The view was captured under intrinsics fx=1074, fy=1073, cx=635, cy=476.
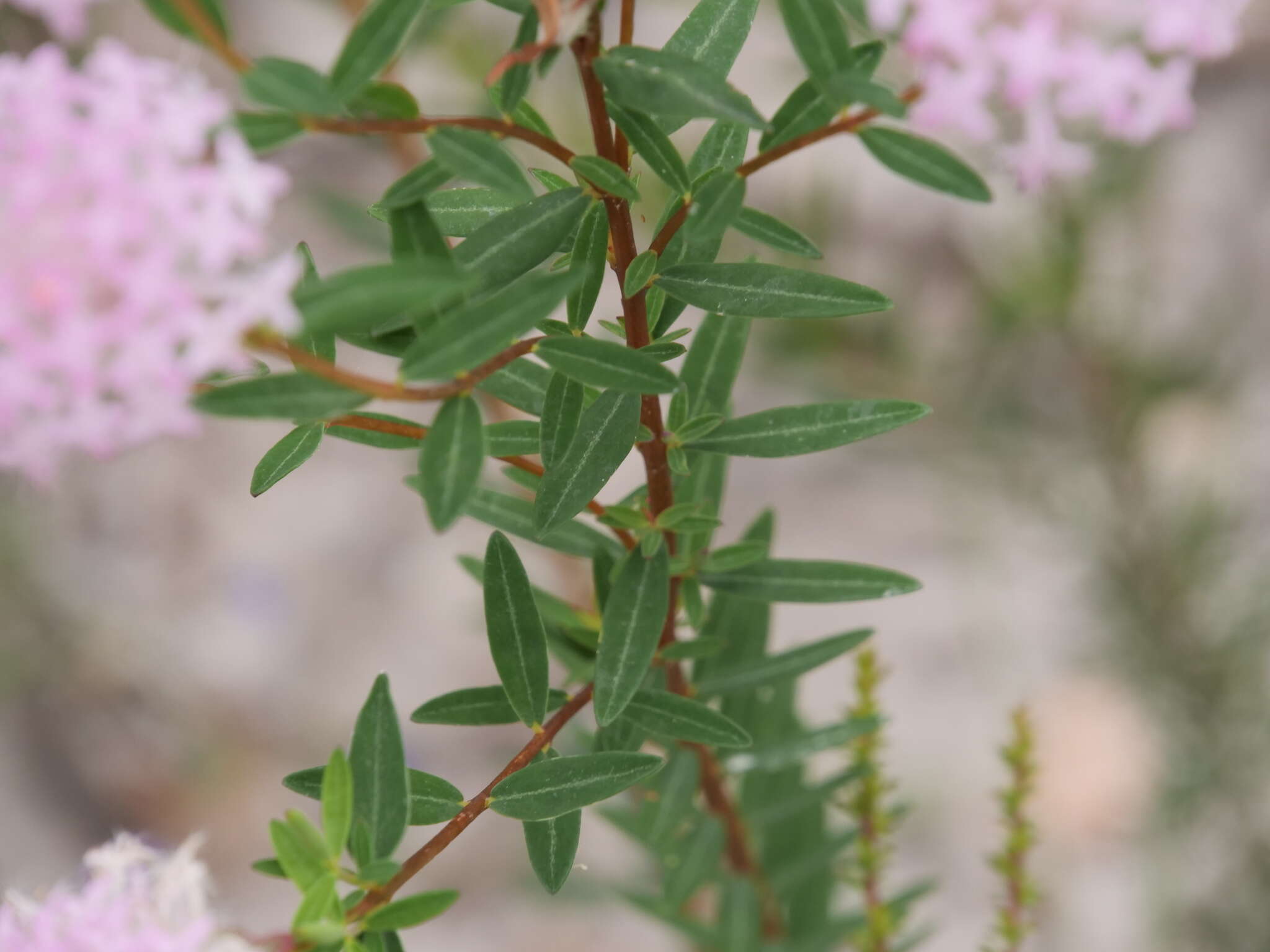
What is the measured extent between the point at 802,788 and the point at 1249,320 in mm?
1396

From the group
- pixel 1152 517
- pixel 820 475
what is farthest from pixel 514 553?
pixel 820 475

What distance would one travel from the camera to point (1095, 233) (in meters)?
1.30

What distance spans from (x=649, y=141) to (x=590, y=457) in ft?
0.35

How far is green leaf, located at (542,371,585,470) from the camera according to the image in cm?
38

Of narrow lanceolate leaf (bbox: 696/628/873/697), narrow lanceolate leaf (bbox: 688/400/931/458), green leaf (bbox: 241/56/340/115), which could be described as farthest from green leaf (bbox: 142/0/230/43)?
narrow lanceolate leaf (bbox: 696/628/873/697)

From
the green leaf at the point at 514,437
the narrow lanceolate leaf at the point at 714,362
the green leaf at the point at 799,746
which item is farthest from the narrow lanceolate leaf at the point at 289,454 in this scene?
the green leaf at the point at 799,746

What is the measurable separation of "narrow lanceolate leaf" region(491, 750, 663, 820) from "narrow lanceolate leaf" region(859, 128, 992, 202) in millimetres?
212

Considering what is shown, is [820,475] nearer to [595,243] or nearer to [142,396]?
[595,243]

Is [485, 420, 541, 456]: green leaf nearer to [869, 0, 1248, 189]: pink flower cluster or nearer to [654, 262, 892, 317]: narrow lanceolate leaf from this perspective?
[654, 262, 892, 317]: narrow lanceolate leaf

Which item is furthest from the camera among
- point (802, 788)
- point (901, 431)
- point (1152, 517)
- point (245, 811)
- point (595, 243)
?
point (245, 811)

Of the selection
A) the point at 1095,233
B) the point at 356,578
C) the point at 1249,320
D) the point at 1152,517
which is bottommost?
the point at 1152,517

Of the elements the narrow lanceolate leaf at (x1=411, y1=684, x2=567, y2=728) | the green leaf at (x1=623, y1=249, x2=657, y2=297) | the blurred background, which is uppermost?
the blurred background

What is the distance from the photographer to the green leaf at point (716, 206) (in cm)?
31

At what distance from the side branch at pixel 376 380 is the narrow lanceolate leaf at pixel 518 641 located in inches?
4.1
